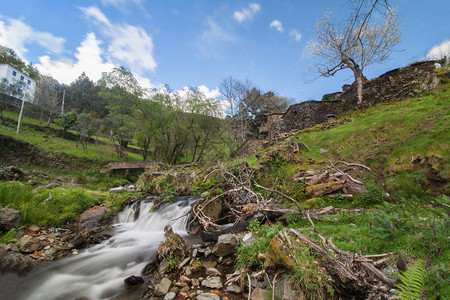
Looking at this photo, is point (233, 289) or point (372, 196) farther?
point (372, 196)

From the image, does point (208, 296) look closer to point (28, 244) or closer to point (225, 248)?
point (225, 248)

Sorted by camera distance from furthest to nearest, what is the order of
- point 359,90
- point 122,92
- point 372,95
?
1. point 122,92
2. point 359,90
3. point 372,95

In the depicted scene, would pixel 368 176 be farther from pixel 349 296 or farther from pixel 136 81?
pixel 136 81

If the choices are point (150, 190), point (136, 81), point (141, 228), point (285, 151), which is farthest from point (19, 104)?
point (285, 151)

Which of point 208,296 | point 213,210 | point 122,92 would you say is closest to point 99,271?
point 213,210

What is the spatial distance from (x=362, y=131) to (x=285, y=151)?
3973 millimetres

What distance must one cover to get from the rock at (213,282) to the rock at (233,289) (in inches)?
8.4

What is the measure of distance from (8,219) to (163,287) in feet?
21.6

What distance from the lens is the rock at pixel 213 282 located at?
11.5 ft

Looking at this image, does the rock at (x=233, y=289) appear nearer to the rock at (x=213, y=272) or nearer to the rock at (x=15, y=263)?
the rock at (x=213, y=272)

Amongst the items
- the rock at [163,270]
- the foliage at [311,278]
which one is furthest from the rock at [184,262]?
the foliage at [311,278]

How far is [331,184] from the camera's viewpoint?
6.56m

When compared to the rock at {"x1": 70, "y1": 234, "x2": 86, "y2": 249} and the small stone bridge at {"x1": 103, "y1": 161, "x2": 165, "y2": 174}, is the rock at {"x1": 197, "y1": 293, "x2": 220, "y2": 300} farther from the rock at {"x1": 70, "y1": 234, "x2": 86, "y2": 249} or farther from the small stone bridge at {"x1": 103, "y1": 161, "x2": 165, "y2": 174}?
the small stone bridge at {"x1": 103, "y1": 161, "x2": 165, "y2": 174}

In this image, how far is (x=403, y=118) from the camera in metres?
9.17
